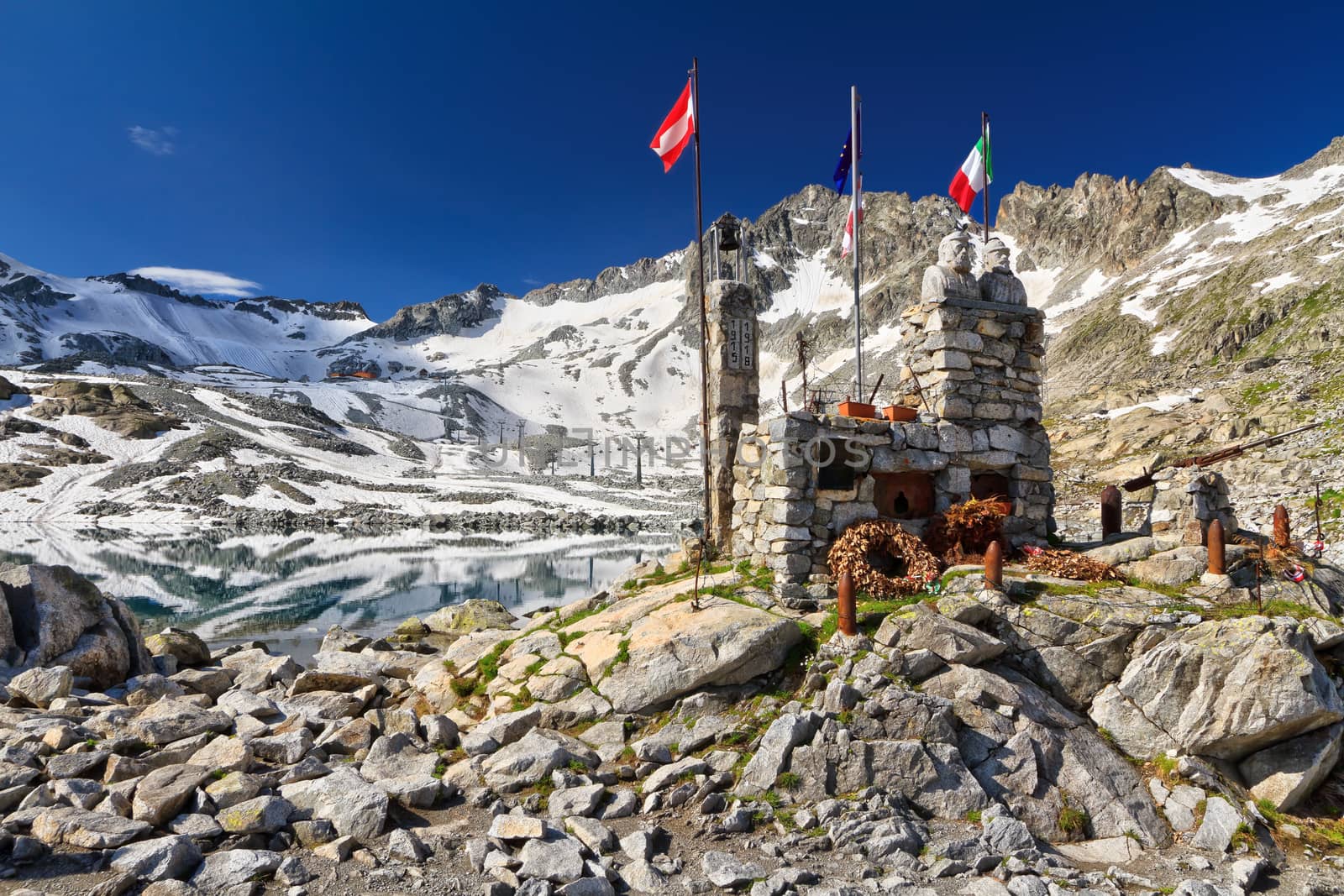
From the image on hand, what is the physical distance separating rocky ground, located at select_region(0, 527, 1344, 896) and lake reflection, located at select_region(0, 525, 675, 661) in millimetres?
12611

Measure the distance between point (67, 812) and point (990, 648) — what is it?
33.5ft

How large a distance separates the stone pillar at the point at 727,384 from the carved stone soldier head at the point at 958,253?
4555 mm

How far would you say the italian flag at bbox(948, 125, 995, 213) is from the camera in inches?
683

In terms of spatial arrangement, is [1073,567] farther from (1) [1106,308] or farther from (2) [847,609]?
(1) [1106,308]

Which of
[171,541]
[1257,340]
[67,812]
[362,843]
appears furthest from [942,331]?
[1257,340]

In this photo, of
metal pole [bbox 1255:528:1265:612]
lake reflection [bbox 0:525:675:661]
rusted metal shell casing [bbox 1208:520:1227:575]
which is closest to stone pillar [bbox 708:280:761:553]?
rusted metal shell casing [bbox 1208:520:1227:575]

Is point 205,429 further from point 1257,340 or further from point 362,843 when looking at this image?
point 1257,340

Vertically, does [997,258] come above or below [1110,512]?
above

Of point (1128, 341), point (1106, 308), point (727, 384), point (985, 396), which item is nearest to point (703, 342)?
point (727, 384)

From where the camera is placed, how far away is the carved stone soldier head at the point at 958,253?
13203 millimetres

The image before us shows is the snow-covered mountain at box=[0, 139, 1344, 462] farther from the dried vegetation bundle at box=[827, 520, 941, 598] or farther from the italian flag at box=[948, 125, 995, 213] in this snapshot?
the dried vegetation bundle at box=[827, 520, 941, 598]

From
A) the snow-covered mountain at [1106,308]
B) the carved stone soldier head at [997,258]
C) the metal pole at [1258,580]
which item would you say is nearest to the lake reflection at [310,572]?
the snow-covered mountain at [1106,308]

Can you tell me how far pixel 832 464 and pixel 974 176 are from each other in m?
10.1

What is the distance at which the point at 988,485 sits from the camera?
1355cm
